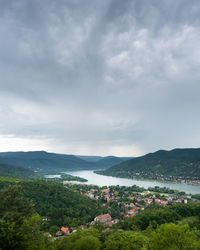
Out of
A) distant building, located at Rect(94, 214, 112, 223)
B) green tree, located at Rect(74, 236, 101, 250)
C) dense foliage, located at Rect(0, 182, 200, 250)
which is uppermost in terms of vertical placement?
dense foliage, located at Rect(0, 182, 200, 250)

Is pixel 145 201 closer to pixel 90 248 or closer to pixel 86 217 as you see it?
pixel 86 217

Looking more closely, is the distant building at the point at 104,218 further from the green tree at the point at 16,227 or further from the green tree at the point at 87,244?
the green tree at the point at 16,227

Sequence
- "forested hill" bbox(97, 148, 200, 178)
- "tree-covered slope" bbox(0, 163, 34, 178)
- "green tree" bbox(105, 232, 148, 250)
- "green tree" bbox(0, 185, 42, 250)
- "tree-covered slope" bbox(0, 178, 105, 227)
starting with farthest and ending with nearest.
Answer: "forested hill" bbox(97, 148, 200, 178) < "tree-covered slope" bbox(0, 163, 34, 178) < "tree-covered slope" bbox(0, 178, 105, 227) < "green tree" bbox(105, 232, 148, 250) < "green tree" bbox(0, 185, 42, 250)

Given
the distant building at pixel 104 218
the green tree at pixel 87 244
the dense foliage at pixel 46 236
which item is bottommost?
the distant building at pixel 104 218

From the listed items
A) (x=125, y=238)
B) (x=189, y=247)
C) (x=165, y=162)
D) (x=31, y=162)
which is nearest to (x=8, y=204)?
(x=125, y=238)

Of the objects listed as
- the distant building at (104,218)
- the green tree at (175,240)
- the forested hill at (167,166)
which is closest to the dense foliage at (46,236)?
the green tree at (175,240)

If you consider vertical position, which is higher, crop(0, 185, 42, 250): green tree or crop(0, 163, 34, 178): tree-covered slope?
crop(0, 185, 42, 250): green tree

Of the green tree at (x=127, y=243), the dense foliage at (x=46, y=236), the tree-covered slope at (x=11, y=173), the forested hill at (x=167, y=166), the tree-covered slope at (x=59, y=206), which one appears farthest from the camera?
the forested hill at (x=167, y=166)

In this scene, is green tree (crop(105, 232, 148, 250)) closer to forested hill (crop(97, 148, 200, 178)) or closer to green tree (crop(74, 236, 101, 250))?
green tree (crop(74, 236, 101, 250))

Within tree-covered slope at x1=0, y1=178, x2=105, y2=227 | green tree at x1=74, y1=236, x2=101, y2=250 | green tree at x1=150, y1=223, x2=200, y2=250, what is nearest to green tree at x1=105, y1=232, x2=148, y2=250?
green tree at x1=74, y1=236, x2=101, y2=250
